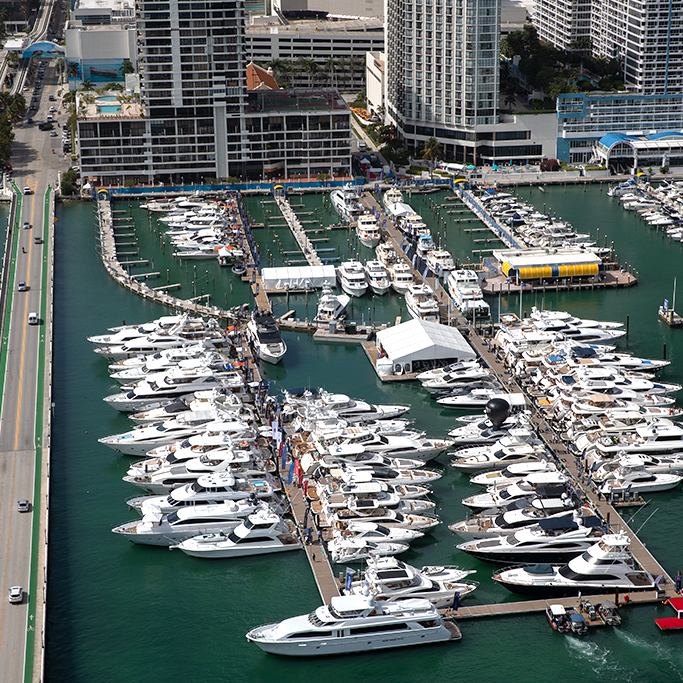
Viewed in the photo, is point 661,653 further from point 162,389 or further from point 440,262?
point 440,262

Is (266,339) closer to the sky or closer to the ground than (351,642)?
closer to the sky

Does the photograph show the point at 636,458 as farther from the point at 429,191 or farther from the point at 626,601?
the point at 429,191

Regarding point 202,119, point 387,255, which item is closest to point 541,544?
point 387,255

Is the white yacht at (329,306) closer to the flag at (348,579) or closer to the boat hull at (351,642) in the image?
the flag at (348,579)

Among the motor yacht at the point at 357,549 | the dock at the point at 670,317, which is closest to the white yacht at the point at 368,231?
the dock at the point at 670,317

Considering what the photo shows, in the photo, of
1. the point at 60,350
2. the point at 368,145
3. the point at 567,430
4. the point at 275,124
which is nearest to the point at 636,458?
the point at 567,430

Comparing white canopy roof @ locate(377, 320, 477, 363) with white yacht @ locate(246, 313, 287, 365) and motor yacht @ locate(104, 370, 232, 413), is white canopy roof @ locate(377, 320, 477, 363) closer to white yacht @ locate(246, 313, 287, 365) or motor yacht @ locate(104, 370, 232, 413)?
white yacht @ locate(246, 313, 287, 365)

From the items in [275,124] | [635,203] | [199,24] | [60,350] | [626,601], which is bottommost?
[626,601]
